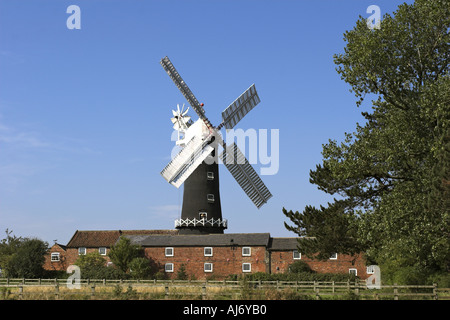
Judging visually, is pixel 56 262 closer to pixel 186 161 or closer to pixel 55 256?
pixel 55 256

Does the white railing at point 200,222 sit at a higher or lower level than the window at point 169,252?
higher

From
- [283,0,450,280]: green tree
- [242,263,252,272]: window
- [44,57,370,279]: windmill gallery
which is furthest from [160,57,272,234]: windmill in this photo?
[283,0,450,280]: green tree

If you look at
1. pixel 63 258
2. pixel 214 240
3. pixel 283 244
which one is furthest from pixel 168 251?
pixel 63 258

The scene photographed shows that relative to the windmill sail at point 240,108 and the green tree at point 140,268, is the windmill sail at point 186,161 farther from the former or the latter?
the green tree at point 140,268

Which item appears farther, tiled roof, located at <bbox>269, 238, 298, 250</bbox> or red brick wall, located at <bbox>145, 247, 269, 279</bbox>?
red brick wall, located at <bbox>145, 247, 269, 279</bbox>

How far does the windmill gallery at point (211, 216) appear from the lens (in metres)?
57.8

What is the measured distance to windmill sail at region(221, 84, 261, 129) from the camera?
5844 centimetres

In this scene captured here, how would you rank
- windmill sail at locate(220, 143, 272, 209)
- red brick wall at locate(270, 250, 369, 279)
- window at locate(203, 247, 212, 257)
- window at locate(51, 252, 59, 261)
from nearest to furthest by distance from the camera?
red brick wall at locate(270, 250, 369, 279)
windmill sail at locate(220, 143, 272, 209)
window at locate(203, 247, 212, 257)
window at locate(51, 252, 59, 261)

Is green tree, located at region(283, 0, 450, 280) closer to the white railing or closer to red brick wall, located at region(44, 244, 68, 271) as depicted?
the white railing

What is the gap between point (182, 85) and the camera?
5919 centimetres

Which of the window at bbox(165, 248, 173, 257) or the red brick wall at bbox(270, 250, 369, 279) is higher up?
the window at bbox(165, 248, 173, 257)

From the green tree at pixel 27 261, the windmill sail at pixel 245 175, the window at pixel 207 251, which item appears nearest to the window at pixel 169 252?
the window at pixel 207 251

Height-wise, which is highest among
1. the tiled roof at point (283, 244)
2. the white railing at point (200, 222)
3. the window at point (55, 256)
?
the white railing at point (200, 222)

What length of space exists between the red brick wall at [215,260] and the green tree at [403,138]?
27.9 metres
